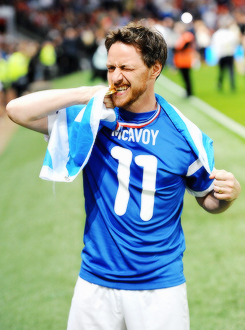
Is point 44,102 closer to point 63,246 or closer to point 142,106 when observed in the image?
point 142,106

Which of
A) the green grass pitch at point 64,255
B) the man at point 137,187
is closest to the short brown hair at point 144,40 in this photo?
the man at point 137,187

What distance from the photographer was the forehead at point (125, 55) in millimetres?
2460

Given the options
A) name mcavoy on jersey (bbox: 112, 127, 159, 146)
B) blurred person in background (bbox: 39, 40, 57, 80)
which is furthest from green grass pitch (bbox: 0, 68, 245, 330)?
blurred person in background (bbox: 39, 40, 57, 80)

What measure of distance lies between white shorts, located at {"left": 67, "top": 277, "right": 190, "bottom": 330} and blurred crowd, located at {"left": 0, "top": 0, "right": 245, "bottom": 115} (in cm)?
1245

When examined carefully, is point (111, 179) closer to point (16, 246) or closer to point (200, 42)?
point (16, 246)

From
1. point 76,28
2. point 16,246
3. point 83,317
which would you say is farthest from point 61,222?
A: point 76,28

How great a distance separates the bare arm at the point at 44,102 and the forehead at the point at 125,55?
0.19 metres

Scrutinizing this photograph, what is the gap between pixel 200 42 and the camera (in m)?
24.0

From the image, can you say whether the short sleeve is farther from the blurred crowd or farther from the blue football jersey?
the blurred crowd

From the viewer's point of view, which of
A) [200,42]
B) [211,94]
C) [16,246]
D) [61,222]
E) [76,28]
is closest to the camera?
[16,246]

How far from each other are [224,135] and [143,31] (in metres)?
8.59

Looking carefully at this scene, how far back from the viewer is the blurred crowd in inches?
657

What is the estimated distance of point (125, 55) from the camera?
2463mm

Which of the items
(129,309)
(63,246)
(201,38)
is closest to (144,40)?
(129,309)
